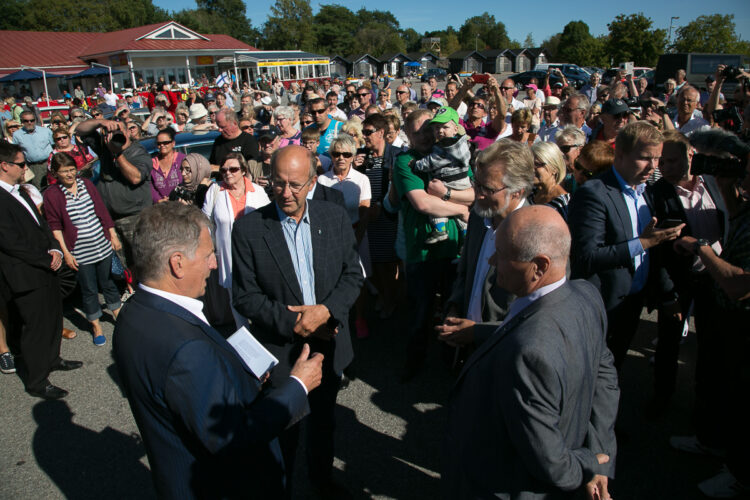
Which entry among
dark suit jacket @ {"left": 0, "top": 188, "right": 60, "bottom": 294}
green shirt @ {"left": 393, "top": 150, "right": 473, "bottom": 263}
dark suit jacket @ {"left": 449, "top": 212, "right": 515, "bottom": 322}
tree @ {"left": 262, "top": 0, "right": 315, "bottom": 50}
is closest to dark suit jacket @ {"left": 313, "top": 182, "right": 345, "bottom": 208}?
green shirt @ {"left": 393, "top": 150, "right": 473, "bottom": 263}

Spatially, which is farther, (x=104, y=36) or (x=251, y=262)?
(x=104, y=36)

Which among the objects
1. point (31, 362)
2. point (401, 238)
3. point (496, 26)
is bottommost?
point (31, 362)

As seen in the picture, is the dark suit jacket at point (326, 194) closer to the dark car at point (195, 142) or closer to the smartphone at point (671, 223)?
the smartphone at point (671, 223)

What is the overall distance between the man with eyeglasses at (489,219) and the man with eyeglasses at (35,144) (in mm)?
9131

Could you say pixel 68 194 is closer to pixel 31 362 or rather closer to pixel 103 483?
pixel 31 362

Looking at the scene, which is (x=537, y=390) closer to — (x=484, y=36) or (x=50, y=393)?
(x=50, y=393)

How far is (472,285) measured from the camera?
8.35ft

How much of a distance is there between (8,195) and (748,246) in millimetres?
5071

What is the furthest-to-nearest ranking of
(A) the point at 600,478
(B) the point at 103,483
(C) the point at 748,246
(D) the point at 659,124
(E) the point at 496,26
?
(E) the point at 496,26 → (D) the point at 659,124 → (B) the point at 103,483 → (C) the point at 748,246 → (A) the point at 600,478

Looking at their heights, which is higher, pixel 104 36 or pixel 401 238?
pixel 104 36

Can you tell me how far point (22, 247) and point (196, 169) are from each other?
6.07ft

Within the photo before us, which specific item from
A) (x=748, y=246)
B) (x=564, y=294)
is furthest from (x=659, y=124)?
(x=564, y=294)

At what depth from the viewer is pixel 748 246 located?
2.41 m

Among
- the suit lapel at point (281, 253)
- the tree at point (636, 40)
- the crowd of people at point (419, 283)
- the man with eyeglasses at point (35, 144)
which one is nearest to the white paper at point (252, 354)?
the crowd of people at point (419, 283)
